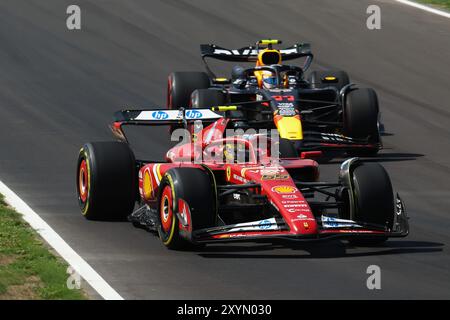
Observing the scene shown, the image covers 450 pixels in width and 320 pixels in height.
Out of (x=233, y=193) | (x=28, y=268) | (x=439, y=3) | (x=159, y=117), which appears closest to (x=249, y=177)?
(x=233, y=193)

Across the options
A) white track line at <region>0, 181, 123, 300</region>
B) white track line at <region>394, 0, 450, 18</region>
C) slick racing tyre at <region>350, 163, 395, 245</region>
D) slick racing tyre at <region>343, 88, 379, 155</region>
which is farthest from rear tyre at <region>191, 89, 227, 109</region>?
white track line at <region>394, 0, 450, 18</region>

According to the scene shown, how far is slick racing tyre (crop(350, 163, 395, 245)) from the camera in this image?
15.3 meters

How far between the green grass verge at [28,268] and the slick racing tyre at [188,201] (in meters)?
1.31

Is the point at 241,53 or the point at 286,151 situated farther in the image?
the point at 241,53

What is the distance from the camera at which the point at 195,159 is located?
16844 millimetres

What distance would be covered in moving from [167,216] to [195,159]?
1.68 metres

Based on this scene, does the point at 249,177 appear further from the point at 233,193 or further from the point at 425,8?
the point at 425,8

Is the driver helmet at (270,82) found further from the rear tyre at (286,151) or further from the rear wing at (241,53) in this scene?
the rear tyre at (286,151)

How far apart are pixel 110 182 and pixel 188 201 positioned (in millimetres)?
2109

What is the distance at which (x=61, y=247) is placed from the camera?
600 inches

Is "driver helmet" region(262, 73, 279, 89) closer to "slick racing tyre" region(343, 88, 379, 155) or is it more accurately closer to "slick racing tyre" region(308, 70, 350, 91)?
"slick racing tyre" region(343, 88, 379, 155)

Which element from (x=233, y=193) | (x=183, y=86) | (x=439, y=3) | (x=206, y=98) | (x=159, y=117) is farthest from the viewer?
(x=439, y=3)

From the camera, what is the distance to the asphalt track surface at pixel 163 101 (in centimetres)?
1400

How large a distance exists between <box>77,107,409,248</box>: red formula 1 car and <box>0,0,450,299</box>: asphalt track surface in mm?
294
